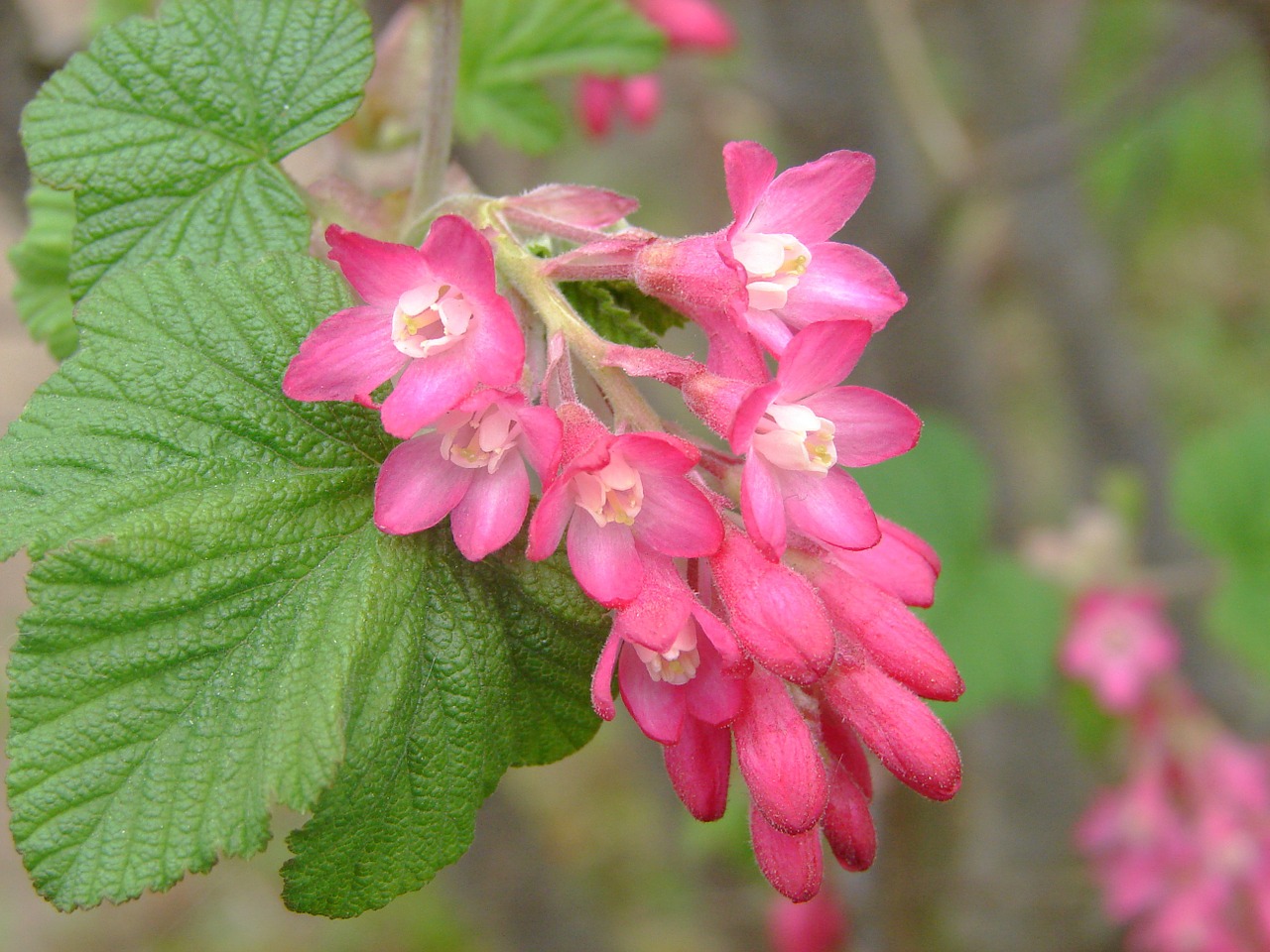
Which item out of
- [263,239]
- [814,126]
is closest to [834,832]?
[263,239]

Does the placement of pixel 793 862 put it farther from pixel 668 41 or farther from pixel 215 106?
pixel 668 41

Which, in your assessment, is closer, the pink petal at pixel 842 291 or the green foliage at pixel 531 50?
the pink petal at pixel 842 291

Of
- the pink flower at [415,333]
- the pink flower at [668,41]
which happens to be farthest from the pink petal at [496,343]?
the pink flower at [668,41]

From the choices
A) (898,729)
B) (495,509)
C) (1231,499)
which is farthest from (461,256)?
(1231,499)

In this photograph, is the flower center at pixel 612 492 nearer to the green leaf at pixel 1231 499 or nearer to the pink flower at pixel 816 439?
the pink flower at pixel 816 439

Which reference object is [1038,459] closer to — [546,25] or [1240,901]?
[1240,901]
